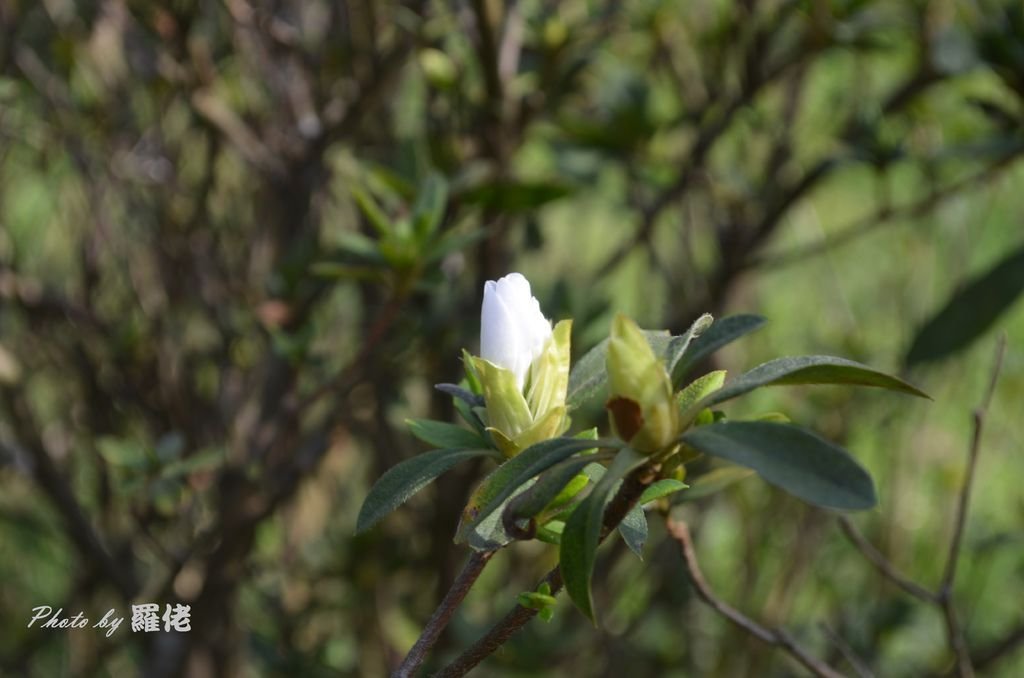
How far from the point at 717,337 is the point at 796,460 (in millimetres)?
125

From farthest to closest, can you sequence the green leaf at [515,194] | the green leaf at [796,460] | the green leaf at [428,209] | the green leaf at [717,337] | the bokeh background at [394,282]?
1. the bokeh background at [394,282]
2. the green leaf at [515,194]
3. the green leaf at [428,209]
4. the green leaf at [717,337]
5. the green leaf at [796,460]

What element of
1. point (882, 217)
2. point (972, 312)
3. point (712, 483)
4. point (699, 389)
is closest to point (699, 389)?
point (699, 389)

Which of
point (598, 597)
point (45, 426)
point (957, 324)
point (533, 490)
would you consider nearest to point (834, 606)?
point (598, 597)

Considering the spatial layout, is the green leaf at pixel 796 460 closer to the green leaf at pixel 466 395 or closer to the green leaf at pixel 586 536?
the green leaf at pixel 586 536

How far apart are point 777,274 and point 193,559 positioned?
220 centimetres

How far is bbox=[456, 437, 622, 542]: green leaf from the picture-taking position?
64 cm

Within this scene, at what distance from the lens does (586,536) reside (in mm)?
613

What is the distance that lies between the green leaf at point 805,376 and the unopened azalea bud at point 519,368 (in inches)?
4.3

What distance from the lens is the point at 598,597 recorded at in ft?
6.15

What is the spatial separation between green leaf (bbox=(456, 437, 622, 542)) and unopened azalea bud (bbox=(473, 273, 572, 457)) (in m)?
0.04

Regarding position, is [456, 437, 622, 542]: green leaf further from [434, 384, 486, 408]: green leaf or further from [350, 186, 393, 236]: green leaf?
[350, 186, 393, 236]: green leaf

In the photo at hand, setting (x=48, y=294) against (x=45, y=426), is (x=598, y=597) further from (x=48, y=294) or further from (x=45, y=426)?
(x=45, y=426)

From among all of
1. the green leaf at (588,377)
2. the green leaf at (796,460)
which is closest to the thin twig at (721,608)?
the green leaf at (588,377)

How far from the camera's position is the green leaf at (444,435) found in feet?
2.47
